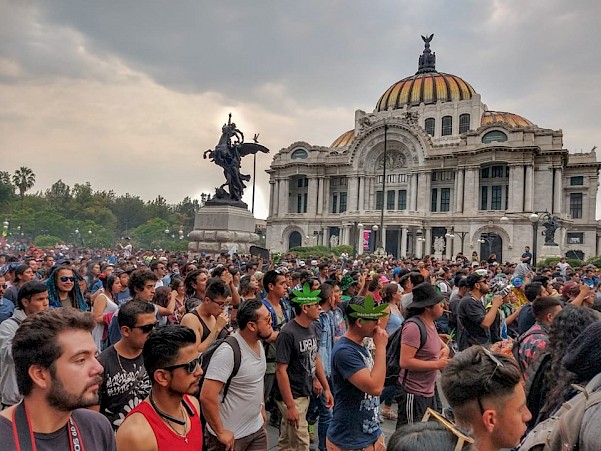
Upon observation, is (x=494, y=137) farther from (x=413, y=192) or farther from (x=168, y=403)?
(x=168, y=403)

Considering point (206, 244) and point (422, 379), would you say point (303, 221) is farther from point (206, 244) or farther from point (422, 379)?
point (422, 379)

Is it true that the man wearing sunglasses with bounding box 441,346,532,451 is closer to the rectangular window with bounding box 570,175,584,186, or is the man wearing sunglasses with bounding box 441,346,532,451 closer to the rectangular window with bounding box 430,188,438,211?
the rectangular window with bounding box 430,188,438,211

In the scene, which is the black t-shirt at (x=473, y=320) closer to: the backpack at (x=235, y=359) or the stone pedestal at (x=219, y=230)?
the backpack at (x=235, y=359)

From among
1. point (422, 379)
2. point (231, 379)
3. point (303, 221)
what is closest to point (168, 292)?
point (231, 379)

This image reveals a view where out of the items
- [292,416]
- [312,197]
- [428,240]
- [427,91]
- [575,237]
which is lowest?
[292,416]

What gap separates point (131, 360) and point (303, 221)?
192 ft

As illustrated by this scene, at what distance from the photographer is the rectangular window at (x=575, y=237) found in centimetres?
5059

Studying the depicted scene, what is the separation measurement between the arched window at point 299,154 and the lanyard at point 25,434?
202 feet

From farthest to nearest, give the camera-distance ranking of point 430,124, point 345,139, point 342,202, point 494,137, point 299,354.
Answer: point 345,139 → point 430,124 → point 342,202 → point 494,137 → point 299,354

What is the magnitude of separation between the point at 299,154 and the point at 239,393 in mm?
60868

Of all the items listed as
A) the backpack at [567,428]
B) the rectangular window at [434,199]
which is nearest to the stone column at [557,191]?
the rectangular window at [434,199]

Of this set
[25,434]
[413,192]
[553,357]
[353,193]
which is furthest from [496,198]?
[25,434]

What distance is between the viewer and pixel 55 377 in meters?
2.10

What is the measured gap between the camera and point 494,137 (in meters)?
49.2
